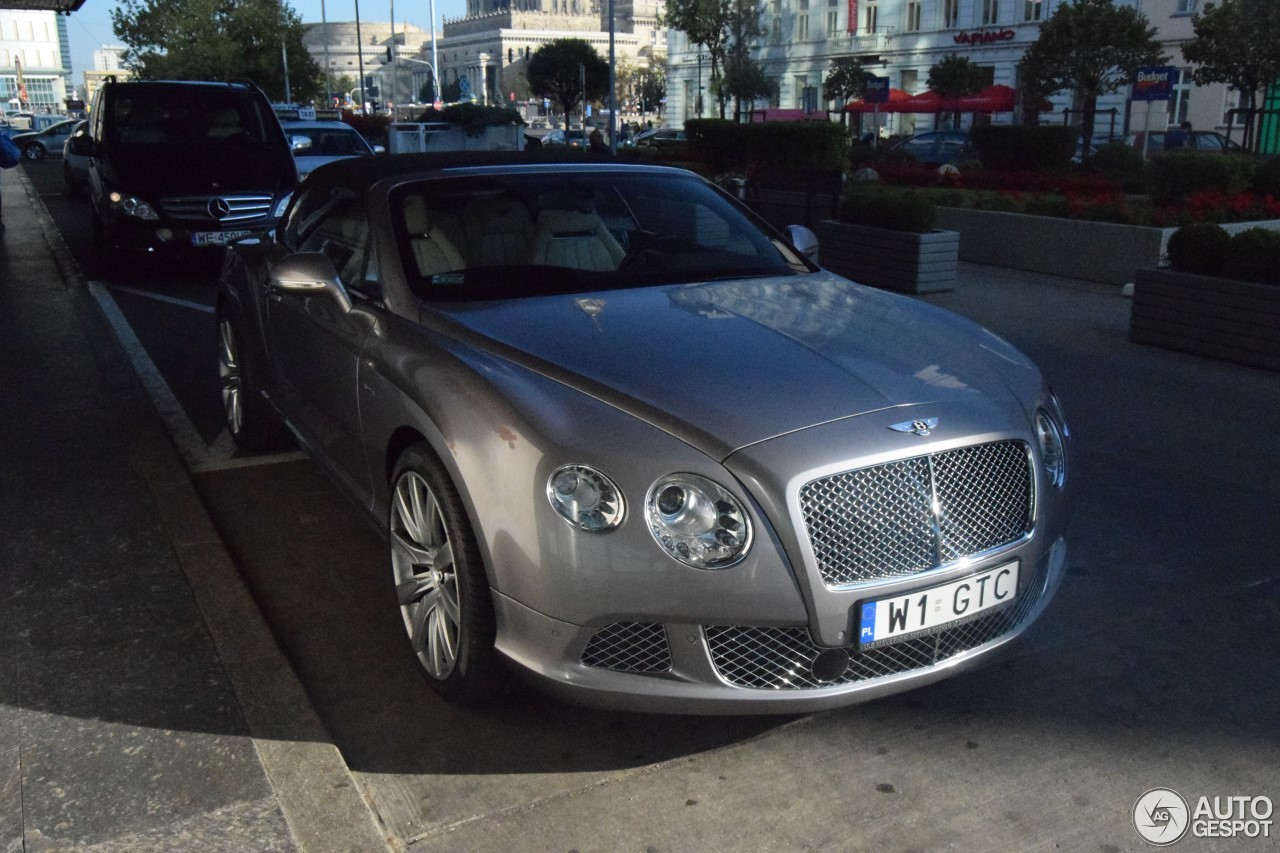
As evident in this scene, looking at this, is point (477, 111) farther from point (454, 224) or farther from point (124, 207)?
point (454, 224)

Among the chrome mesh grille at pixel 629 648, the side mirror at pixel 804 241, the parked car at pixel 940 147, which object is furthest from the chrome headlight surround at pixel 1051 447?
the parked car at pixel 940 147

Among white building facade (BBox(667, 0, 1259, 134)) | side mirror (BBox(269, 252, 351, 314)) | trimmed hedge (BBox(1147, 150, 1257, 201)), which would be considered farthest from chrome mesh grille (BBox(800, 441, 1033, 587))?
white building facade (BBox(667, 0, 1259, 134))

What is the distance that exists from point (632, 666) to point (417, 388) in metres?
1.08

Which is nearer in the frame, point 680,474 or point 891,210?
point 680,474

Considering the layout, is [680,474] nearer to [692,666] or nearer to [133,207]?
[692,666]

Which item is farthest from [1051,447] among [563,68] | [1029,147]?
[563,68]

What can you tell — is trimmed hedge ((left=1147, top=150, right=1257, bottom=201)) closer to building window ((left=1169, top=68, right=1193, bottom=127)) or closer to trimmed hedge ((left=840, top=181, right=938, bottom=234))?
trimmed hedge ((left=840, top=181, right=938, bottom=234))

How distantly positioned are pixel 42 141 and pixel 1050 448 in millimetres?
47447

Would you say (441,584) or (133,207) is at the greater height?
(133,207)

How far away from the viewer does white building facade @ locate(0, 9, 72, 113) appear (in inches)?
5709

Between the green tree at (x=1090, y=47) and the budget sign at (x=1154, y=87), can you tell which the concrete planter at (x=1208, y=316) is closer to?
the budget sign at (x=1154, y=87)

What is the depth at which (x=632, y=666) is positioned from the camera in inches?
119

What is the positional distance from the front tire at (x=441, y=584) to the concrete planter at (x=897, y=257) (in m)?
8.44

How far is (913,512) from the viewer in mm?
3016
